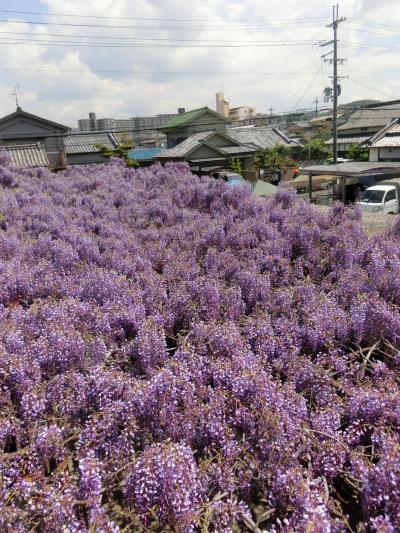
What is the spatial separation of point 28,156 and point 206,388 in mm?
22933

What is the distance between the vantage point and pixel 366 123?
177 feet

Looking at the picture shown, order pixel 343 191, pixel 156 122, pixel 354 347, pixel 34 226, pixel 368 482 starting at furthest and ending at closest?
1. pixel 156 122
2. pixel 343 191
3. pixel 34 226
4. pixel 354 347
5. pixel 368 482

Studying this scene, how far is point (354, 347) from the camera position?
17.4 ft

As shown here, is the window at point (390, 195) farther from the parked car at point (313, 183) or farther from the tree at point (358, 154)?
the tree at point (358, 154)

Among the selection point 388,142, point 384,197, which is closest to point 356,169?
point 384,197

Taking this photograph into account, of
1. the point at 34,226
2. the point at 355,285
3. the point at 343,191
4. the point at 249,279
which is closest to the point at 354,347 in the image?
the point at 355,285

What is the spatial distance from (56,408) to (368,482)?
2.94 m

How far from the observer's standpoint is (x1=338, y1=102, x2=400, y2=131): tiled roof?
5275 centimetres

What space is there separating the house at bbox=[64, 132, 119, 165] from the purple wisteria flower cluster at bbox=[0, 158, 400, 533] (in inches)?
1250

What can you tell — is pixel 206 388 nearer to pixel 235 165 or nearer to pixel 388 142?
pixel 235 165

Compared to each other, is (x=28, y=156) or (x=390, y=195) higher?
(x=28, y=156)

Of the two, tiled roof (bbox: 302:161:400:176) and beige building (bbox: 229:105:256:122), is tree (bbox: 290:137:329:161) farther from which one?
beige building (bbox: 229:105:256:122)

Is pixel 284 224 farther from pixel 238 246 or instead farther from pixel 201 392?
pixel 201 392

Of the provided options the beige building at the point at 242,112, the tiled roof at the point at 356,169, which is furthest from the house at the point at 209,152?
the beige building at the point at 242,112
